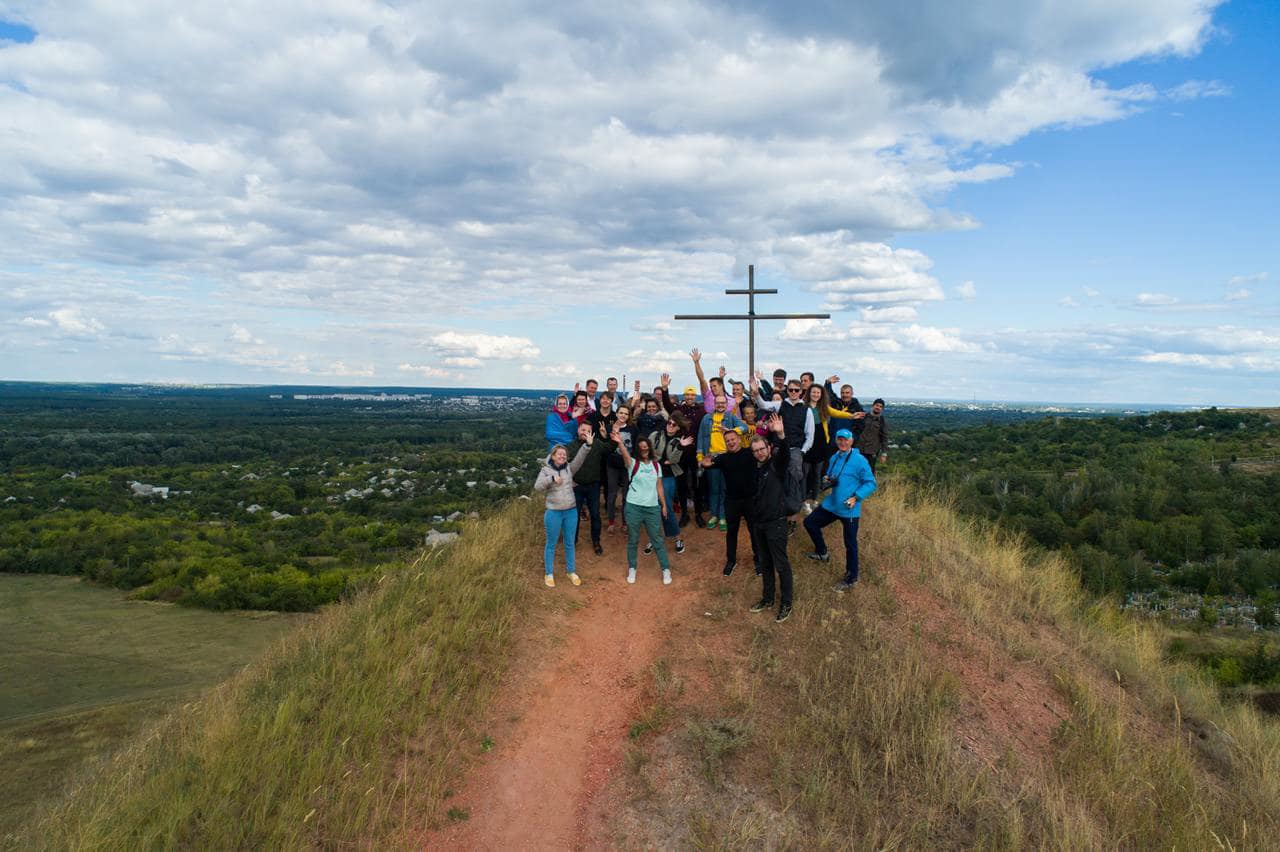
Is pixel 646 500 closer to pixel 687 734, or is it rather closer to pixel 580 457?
pixel 580 457

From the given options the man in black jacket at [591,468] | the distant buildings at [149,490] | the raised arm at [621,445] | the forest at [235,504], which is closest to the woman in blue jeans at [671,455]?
the raised arm at [621,445]

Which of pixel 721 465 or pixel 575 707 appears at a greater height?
pixel 721 465

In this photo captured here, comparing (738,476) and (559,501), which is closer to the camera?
(738,476)

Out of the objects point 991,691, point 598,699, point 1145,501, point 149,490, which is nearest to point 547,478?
point 598,699

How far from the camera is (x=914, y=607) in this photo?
24.3 ft

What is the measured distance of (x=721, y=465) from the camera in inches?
290

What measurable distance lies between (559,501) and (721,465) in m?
2.01

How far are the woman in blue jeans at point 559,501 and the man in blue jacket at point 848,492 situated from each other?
2976mm

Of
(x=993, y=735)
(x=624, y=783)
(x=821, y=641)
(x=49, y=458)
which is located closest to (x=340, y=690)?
(x=624, y=783)

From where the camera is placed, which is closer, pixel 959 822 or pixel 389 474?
pixel 959 822

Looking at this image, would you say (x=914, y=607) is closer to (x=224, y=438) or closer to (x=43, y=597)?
(x=43, y=597)

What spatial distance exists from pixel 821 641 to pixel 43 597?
3200 cm

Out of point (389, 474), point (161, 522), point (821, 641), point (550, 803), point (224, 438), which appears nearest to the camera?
point (550, 803)

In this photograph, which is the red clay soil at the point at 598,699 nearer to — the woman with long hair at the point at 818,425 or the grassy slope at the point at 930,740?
the grassy slope at the point at 930,740
